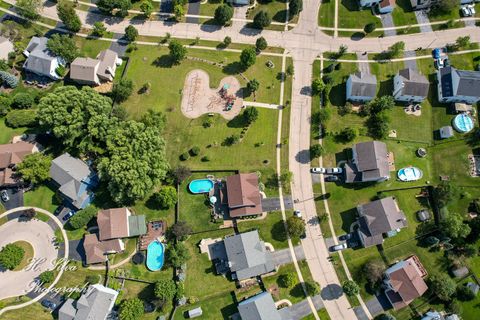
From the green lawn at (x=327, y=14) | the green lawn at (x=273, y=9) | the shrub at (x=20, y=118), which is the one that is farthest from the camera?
the green lawn at (x=273, y=9)

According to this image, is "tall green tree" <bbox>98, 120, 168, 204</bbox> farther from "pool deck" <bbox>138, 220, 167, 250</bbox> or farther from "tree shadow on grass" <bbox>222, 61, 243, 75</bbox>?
"tree shadow on grass" <bbox>222, 61, 243, 75</bbox>

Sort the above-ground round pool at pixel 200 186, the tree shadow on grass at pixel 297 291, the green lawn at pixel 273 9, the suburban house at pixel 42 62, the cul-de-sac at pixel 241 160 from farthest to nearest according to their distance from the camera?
the green lawn at pixel 273 9, the suburban house at pixel 42 62, the above-ground round pool at pixel 200 186, the tree shadow on grass at pixel 297 291, the cul-de-sac at pixel 241 160

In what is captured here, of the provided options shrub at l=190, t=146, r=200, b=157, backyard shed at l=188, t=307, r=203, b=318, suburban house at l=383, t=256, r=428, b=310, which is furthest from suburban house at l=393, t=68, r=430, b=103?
backyard shed at l=188, t=307, r=203, b=318

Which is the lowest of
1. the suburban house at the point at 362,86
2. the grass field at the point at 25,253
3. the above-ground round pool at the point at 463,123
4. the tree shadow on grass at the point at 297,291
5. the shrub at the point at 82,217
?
the tree shadow on grass at the point at 297,291

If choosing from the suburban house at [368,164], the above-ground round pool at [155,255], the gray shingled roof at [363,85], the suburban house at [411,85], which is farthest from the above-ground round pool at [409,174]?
the above-ground round pool at [155,255]

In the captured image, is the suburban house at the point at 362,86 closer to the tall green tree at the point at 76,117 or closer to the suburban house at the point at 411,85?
the suburban house at the point at 411,85

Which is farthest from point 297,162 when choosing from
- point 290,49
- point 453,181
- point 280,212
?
point 453,181

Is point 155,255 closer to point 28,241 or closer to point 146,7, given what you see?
point 28,241
